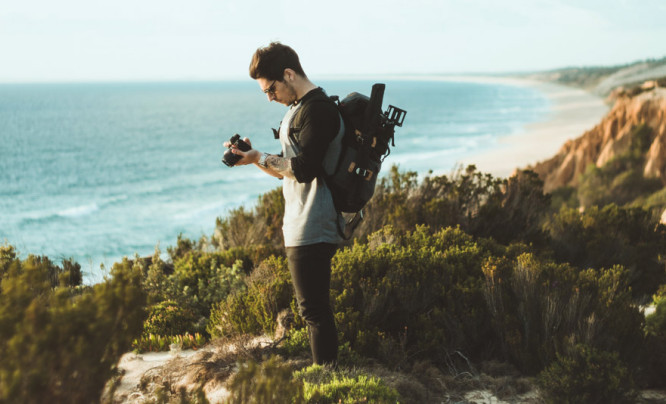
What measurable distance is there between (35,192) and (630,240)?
39777 mm

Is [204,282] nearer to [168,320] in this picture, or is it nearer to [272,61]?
[168,320]

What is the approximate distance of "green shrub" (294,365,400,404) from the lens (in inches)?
118

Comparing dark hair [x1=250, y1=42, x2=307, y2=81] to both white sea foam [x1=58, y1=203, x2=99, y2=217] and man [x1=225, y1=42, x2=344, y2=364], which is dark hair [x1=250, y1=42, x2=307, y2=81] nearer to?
man [x1=225, y1=42, x2=344, y2=364]

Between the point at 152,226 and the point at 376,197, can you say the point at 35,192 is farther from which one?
the point at 376,197

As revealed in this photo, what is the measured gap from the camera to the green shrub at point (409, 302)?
4.15 meters

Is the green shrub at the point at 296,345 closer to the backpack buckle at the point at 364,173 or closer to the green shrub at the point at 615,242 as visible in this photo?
the backpack buckle at the point at 364,173

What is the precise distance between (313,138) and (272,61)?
1.51 ft

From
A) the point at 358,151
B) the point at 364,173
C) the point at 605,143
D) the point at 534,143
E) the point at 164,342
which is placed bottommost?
the point at 534,143

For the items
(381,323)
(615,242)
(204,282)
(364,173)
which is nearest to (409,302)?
(381,323)

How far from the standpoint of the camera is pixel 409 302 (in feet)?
14.7

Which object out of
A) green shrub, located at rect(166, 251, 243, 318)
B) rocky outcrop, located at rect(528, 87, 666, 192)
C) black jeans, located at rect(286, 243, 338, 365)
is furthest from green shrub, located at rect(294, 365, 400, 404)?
rocky outcrop, located at rect(528, 87, 666, 192)

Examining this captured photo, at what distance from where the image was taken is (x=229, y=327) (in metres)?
4.62

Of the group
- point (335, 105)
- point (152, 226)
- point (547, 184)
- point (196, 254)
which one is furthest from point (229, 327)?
point (152, 226)

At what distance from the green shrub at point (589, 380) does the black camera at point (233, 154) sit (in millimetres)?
2198
